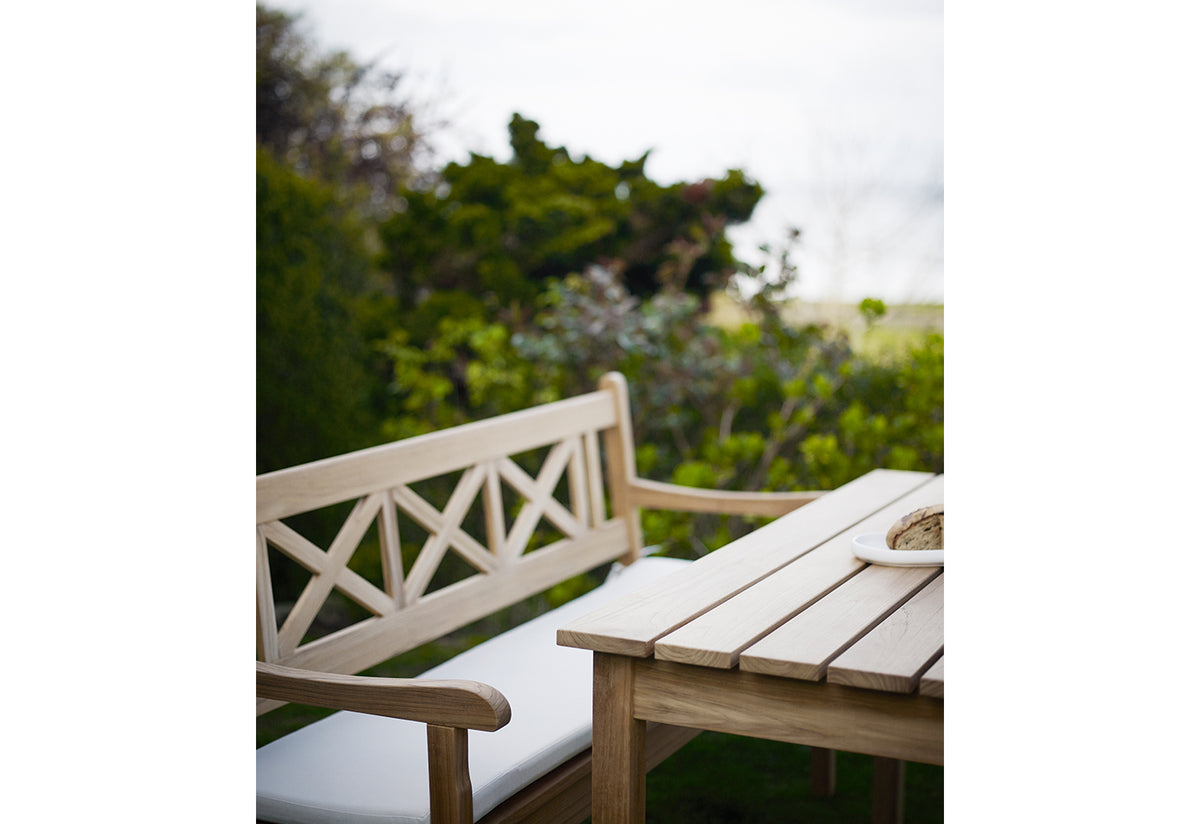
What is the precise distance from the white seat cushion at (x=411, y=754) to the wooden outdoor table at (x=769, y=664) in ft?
0.98

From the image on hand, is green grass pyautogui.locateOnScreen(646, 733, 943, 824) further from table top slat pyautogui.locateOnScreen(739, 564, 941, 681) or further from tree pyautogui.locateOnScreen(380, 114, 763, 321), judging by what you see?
tree pyautogui.locateOnScreen(380, 114, 763, 321)

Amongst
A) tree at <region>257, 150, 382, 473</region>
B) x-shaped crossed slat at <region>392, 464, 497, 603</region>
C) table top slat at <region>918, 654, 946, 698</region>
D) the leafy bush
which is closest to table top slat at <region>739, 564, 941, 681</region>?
table top slat at <region>918, 654, 946, 698</region>

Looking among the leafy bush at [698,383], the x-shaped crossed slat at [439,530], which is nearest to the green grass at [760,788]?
the leafy bush at [698,383]

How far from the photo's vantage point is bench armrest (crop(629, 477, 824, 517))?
2762 millimetres

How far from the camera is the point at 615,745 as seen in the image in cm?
145

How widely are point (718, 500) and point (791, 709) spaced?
1525 millimetres

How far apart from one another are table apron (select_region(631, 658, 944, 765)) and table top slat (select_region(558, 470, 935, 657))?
51 millimetres

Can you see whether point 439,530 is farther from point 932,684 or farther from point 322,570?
point 932,684

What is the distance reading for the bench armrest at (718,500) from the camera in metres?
2.76

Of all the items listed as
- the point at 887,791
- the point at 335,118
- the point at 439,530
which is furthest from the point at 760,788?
the point at 335,118
